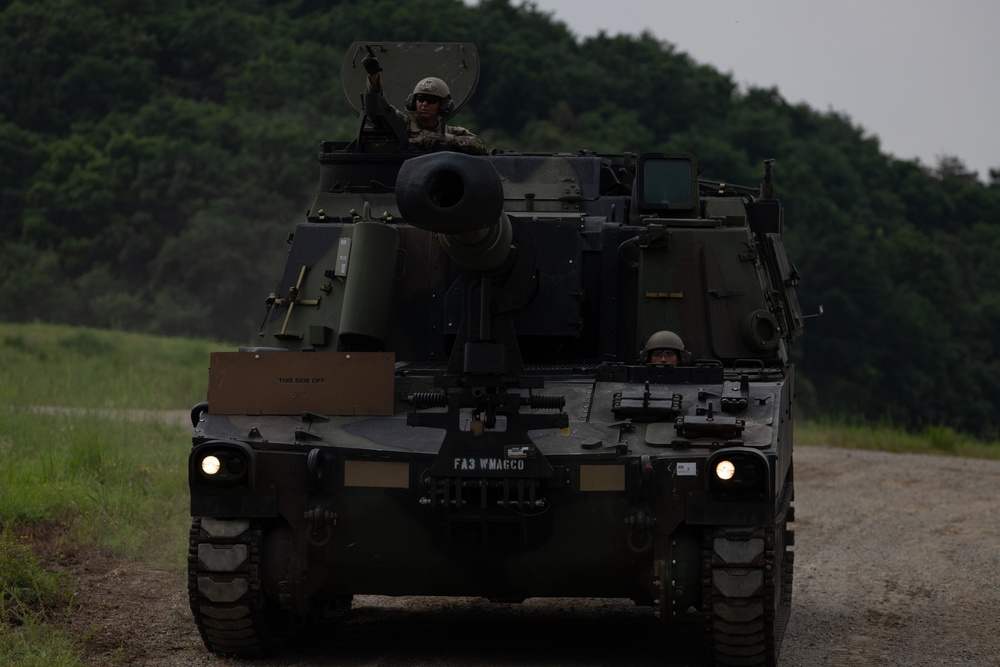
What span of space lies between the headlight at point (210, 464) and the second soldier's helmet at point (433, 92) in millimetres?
3670

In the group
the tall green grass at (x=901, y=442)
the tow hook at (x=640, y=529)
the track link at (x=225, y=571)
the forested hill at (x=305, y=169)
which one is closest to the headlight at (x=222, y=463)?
the track link at (x=225, y=571)

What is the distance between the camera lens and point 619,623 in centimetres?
991

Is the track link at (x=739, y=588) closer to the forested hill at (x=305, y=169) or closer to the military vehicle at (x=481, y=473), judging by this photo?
the military vehicle at (x=481, y=473)

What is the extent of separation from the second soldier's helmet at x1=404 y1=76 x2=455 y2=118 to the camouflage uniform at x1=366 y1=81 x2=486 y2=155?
2.5 inches

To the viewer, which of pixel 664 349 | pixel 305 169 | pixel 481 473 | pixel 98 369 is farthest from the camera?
pixel 305 169

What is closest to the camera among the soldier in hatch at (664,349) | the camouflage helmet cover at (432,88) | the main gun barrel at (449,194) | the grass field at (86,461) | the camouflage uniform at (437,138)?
the main gun barrel at (449,194)

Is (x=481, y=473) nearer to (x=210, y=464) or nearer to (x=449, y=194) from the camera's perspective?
(x=210, y=464)

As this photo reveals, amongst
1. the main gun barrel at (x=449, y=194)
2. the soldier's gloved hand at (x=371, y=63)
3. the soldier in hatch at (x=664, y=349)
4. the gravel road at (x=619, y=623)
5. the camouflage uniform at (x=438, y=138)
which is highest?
the soldier's gloved hand at (x=371, y=63)

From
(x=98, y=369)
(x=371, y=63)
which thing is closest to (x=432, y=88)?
(x=371, y=63)

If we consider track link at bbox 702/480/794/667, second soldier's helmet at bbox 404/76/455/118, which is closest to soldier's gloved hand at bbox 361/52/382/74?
second soldier's helmet at bbox 404/76/455/118

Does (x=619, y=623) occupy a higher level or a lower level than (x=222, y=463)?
lower

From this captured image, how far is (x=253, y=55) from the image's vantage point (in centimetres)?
4750

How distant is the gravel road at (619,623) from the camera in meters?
8.69

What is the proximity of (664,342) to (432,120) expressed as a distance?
2.68 meters
